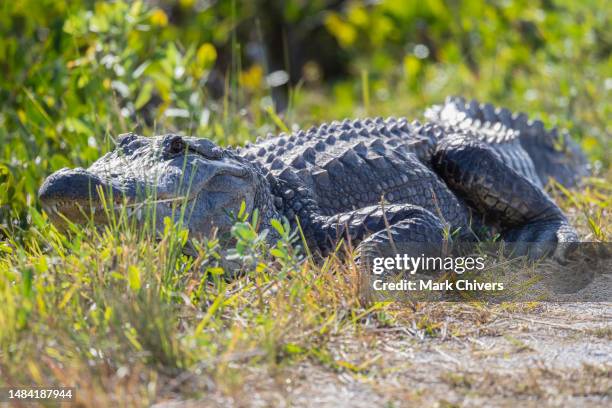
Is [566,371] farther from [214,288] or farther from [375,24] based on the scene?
[375,24]

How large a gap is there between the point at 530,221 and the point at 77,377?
9.52 feet

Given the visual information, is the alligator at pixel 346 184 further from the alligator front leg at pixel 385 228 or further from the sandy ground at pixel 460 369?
the sandy ground at pixel 460 369

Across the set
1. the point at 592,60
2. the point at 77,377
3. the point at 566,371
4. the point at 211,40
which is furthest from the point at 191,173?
the point at 211,40

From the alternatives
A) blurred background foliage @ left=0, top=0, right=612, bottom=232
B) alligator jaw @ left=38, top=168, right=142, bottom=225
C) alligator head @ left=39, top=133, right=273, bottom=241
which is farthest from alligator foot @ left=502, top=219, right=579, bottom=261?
alligator jaw @ left=38, top=168, right=142, bottom=225

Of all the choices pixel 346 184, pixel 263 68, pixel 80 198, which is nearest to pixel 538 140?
pixel 346 184

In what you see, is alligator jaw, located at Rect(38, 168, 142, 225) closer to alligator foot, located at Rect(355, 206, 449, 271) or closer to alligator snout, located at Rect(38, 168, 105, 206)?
alligator snout, located at Rect(38, 168, 105, 206)

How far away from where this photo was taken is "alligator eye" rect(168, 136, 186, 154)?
11.3 feet

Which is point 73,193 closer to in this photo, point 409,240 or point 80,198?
point 80,198

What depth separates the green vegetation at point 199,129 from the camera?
2.42 m

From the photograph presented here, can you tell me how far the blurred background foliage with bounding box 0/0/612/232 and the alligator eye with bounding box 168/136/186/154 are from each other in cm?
29

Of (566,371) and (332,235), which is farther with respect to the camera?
(332,235)

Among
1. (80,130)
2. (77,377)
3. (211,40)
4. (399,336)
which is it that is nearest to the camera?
(77,377)

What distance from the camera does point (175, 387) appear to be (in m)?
2.29

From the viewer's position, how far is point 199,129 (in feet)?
17.3
